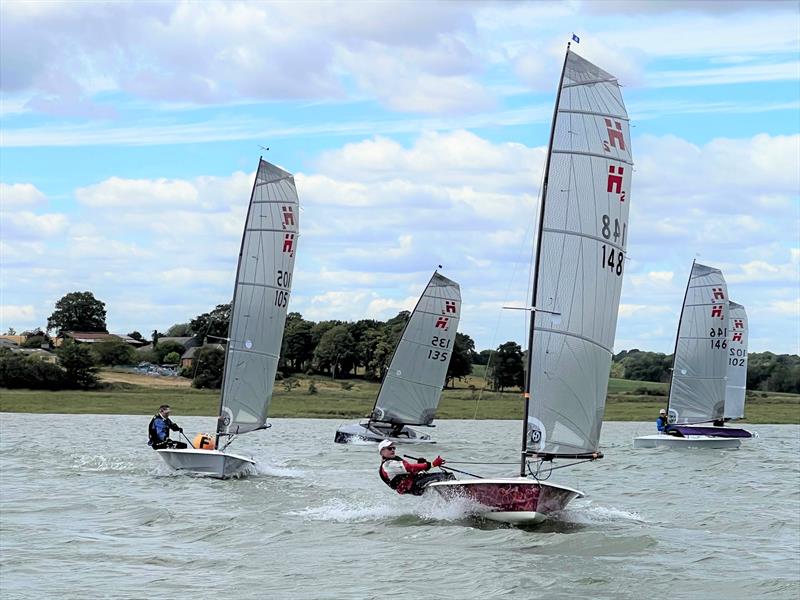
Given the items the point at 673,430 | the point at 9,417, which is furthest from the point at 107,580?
the point at 9,417

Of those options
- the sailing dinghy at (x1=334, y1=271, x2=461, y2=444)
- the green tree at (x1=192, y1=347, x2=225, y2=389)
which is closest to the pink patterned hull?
the sailing dinghy at (x1=334, y1=271, x2=461, y2=444)

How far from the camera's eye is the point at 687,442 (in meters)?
52.0

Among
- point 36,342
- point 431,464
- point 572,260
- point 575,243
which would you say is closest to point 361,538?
point 431,464

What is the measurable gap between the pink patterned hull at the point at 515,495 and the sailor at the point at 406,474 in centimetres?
100

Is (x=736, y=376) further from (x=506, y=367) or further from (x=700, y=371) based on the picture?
(x=506, y=367)

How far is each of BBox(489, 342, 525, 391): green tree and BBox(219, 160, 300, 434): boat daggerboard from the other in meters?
67.0

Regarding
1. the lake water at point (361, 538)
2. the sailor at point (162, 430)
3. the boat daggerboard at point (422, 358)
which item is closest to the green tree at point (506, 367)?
the boat daggerboard at point (422, 358)

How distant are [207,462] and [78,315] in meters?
151

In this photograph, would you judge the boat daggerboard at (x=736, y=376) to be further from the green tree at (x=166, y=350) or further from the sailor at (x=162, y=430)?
the green tree at (x=166, y=350)

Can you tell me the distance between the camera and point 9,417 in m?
75.2

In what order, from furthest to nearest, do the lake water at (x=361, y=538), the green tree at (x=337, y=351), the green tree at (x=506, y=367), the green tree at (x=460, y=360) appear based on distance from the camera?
the green tree at (x=337, y=351) < the green tree at (x=460, y=360) < the green tree at (x=506, y=367) < the lake water at (x=361, y=538)

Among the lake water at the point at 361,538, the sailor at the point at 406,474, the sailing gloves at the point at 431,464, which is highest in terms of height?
the sailing gloves at the point at 431,464

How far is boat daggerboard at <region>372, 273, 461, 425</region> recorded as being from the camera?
5131cm

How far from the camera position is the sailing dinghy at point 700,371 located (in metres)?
52.8
